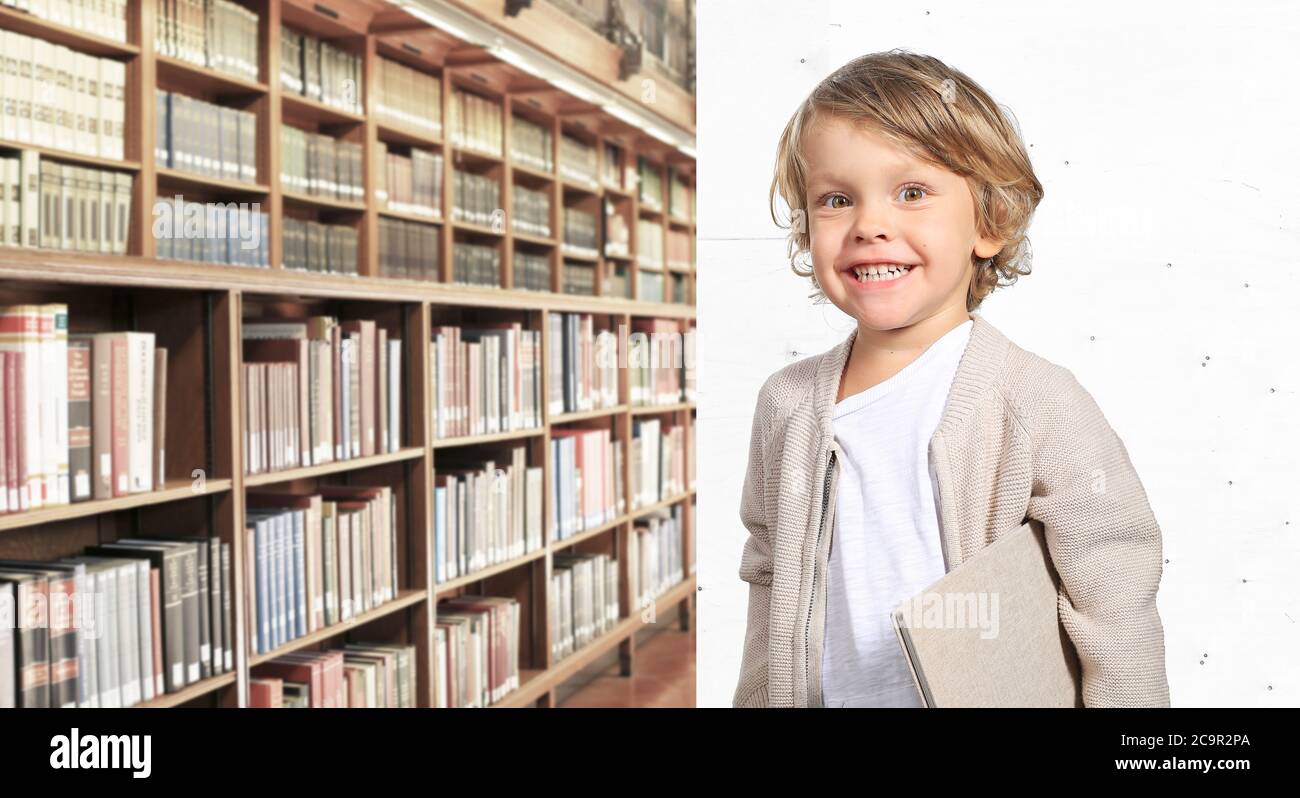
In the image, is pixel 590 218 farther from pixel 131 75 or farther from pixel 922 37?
pixel 922 37

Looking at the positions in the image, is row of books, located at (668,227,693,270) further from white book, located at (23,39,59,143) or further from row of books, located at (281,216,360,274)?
white book, located at (23,39,59,143)

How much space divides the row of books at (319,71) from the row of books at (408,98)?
132 mm

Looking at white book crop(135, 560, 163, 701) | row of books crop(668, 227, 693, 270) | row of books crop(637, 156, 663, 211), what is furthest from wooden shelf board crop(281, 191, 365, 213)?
row of books crop(668, 227, 693, 270)

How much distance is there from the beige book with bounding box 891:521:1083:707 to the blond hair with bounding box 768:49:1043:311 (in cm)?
27

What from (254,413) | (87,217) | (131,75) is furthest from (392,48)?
(254,413)

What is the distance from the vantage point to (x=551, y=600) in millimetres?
4102

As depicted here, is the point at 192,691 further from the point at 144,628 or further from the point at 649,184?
the point at 649,184

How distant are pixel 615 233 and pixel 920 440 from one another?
5.83m

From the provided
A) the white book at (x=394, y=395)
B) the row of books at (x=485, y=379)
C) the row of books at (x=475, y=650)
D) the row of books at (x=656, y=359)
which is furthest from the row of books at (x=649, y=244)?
the white book at (x=394, y=395)

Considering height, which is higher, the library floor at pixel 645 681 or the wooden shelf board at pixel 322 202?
the wooden shelf board at pixel 322 202

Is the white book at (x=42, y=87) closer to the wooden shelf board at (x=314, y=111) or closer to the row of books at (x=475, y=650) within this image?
the wooden shelf board at (x=314, y=111)

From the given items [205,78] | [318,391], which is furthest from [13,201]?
[318,391]

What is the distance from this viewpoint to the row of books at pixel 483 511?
3.42 m

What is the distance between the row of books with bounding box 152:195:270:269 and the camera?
354 cm
